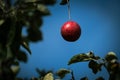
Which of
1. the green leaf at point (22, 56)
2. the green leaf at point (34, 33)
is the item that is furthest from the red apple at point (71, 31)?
the green leaf at point (22, 56)

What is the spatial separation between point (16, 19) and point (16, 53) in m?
0.10

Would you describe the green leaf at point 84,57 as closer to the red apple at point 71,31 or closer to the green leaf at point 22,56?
the red apple at point 71,31

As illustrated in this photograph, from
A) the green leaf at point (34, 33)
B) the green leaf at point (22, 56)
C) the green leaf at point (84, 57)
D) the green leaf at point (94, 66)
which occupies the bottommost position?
the green leaf at point (94, 66)

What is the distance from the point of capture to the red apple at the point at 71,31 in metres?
1.34

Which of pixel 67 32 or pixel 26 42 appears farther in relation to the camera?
pixel 67 32

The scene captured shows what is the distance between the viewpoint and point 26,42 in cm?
116

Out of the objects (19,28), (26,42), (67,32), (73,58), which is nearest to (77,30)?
(67,32)

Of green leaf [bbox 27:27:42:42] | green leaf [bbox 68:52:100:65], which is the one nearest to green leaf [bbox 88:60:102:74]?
green leaf [bbox 68:52:100:65]

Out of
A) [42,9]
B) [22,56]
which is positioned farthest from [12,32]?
[42,9]

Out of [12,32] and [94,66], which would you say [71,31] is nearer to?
[94,66]

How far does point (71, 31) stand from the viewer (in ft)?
4.45

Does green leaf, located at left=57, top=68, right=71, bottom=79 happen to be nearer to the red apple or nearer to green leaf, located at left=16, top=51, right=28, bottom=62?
the red apple

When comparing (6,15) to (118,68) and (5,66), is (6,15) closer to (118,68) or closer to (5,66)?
(5,66)

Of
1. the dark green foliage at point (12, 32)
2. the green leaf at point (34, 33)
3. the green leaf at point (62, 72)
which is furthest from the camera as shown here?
the green leaf at point (62, 72)
